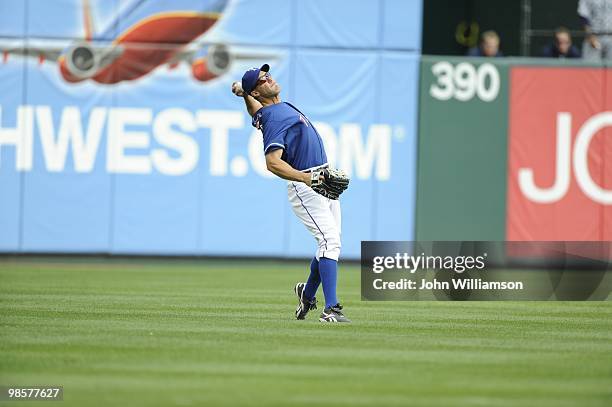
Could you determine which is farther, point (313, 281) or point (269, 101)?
point (269, 101)

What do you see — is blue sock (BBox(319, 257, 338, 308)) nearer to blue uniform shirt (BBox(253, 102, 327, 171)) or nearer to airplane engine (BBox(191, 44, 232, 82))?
blue uniform shirt (BBox(253, 102, 327, 171))

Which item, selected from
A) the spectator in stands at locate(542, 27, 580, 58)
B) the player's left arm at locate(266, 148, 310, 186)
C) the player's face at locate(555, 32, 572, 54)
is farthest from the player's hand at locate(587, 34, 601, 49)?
the player's left arm at locate(266, 148, 310, 186)

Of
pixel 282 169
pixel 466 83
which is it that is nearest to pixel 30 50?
pixel 466 83

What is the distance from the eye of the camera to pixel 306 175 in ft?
34.7

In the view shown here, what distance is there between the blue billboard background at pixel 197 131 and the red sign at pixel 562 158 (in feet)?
5.94

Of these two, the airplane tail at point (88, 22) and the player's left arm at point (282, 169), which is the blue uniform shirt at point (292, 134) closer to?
the player's left arm at point (282, 169)

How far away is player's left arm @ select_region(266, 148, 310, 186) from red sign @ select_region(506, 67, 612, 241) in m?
11.3

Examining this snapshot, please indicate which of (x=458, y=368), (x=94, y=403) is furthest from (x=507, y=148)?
(x=94, y=403)

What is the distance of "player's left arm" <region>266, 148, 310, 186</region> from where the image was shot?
34.6 feet

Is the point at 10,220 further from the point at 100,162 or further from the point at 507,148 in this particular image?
the point at 507,148

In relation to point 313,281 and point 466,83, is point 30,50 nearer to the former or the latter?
point 466,83

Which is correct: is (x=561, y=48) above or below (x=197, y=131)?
above

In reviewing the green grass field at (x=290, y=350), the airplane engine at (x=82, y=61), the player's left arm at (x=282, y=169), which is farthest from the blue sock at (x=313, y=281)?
the airplane engine at (x=82, y=61)

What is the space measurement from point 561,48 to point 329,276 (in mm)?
12024
